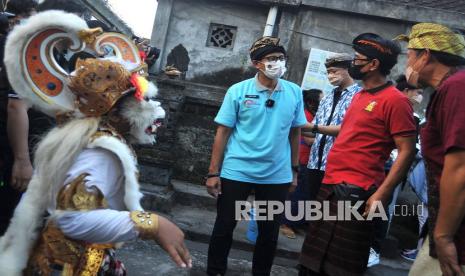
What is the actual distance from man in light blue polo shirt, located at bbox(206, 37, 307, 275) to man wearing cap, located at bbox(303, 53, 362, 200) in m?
0.76

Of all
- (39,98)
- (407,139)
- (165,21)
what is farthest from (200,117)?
(39,98)

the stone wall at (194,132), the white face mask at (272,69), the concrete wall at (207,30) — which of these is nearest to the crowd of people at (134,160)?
the white face mask at (272,69)

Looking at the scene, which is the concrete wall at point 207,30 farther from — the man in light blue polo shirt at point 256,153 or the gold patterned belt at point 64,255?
the gold patterned belt at point 64,255

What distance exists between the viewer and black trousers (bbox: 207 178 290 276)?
3.31 m

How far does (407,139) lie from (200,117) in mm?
3897

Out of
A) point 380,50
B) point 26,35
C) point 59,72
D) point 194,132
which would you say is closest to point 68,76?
point 59,72

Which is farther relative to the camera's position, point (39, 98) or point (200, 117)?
point (200, 117)

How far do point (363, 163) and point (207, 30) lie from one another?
586 centimetres

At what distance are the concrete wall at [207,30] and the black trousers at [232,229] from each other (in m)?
4.81

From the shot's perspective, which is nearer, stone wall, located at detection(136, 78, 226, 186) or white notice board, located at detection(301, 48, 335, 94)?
stone wall, located at detection(136, 78, 226, 186)

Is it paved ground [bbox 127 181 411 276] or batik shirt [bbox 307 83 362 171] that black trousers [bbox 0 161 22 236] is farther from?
batik shirt [bbox 307 83 362 171]

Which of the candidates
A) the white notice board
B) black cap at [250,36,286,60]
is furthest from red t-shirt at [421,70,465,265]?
the white notice board

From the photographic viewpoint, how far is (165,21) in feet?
25.8

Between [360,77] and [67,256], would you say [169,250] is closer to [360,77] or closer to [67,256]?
[67,256]
